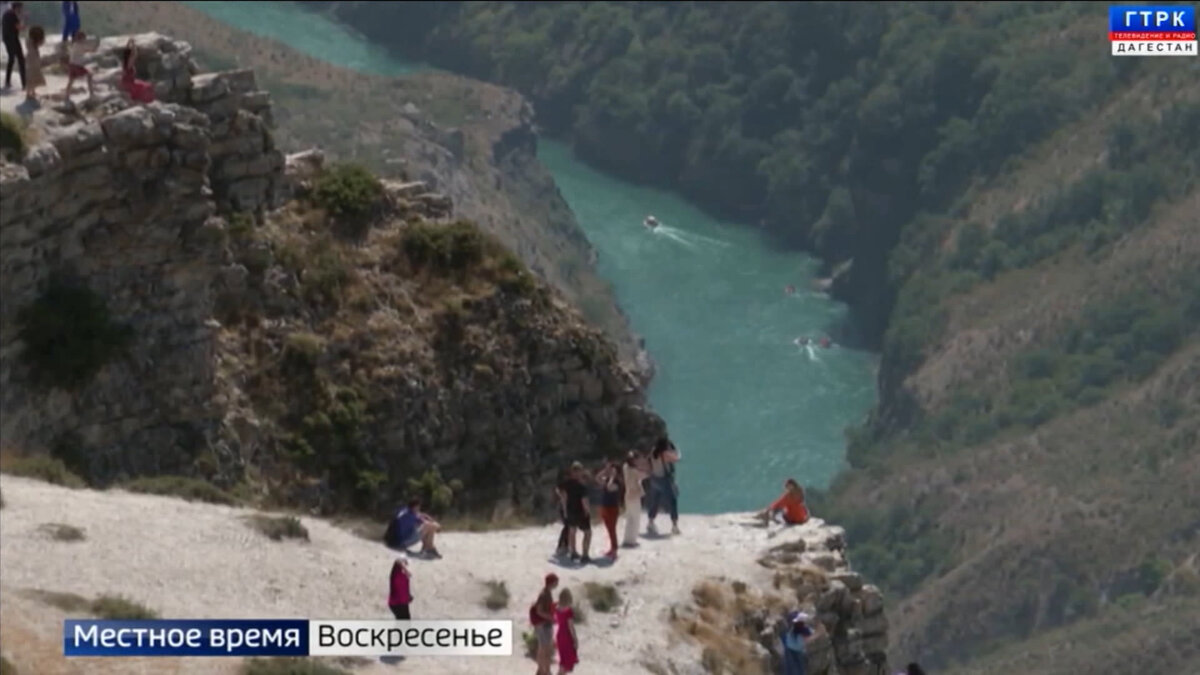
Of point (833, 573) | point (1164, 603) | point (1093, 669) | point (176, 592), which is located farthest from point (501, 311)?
point (1164, 603)

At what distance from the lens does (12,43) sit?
2100 inches

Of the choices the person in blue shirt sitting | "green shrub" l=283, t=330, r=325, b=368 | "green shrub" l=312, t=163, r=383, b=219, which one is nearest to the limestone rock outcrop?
the person in blue shirt sitting

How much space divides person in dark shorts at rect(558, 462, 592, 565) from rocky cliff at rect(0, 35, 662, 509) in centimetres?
684

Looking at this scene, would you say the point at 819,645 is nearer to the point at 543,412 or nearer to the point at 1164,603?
the point at 543,412

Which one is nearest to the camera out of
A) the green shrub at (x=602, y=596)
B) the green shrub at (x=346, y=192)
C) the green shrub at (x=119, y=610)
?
the green shrub at (x=119, y=610)

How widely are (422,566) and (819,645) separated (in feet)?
21.0

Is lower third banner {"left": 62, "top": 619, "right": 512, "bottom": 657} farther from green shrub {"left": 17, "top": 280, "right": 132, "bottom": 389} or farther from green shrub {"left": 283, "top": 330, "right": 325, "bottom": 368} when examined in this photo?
green shrub {"left": 283, "top": 330, "right": 325, "bottom": 368}

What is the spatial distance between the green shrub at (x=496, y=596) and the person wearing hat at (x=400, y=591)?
232 centimetres

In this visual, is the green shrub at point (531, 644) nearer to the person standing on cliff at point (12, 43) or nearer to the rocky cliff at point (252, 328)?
Result: the rocky cliff at point (252, 328)

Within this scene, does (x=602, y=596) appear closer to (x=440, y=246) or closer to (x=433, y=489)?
(x=433, y=489)

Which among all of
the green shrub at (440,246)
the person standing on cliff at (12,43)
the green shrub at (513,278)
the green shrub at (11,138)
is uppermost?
the person standing on cliff at (12,43)

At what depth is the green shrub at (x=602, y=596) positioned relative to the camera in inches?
1901

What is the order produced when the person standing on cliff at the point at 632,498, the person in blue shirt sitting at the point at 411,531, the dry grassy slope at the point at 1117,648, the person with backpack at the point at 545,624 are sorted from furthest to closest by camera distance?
the dry grassy slope at the point at 1117,648 < the person standing on cliff at the point at 632,498 < the person in blue shirt sitting at the point at 411,531 < the person with backpack at the point at 545,624

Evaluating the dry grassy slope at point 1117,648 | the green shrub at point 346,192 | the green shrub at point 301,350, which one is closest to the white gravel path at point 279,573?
the green shrub at point 301,350
